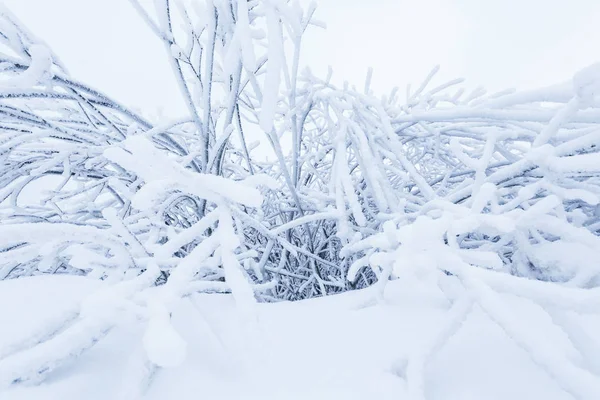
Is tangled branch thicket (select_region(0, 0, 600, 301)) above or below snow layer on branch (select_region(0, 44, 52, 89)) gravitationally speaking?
below

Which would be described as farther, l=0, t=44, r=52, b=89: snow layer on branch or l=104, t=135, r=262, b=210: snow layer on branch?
l=0, t=44, r=52, b=89: snow layer on branch

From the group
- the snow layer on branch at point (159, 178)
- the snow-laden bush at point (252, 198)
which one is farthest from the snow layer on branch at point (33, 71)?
the snow layer on branch at point (159, 178)

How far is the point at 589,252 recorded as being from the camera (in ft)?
1.70

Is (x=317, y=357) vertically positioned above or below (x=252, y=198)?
below

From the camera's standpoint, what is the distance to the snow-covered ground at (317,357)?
39 cm

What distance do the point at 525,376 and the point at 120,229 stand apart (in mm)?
518

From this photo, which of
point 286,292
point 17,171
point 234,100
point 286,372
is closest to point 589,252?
point 286,372

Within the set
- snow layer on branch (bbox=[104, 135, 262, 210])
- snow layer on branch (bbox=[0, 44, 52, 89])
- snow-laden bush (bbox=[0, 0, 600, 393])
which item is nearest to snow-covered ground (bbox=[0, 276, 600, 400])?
snow-laden bush (bbox=[0, 0, 600, 393])

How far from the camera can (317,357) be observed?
482mm

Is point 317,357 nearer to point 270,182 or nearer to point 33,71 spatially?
point 270,182

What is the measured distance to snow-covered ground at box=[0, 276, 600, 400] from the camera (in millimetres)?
388

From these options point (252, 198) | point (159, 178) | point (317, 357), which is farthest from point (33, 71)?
point (317, 357)

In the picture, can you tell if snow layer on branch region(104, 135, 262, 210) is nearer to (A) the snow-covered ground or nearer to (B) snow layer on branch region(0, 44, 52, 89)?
(A) the snow-covered ground

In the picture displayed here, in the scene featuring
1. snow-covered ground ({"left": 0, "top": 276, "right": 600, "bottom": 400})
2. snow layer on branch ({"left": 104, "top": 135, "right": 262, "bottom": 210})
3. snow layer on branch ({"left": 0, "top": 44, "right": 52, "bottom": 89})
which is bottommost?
snow-covered ground ({"left": 0, "top": 276, "right": 600, "bottom": 400})
